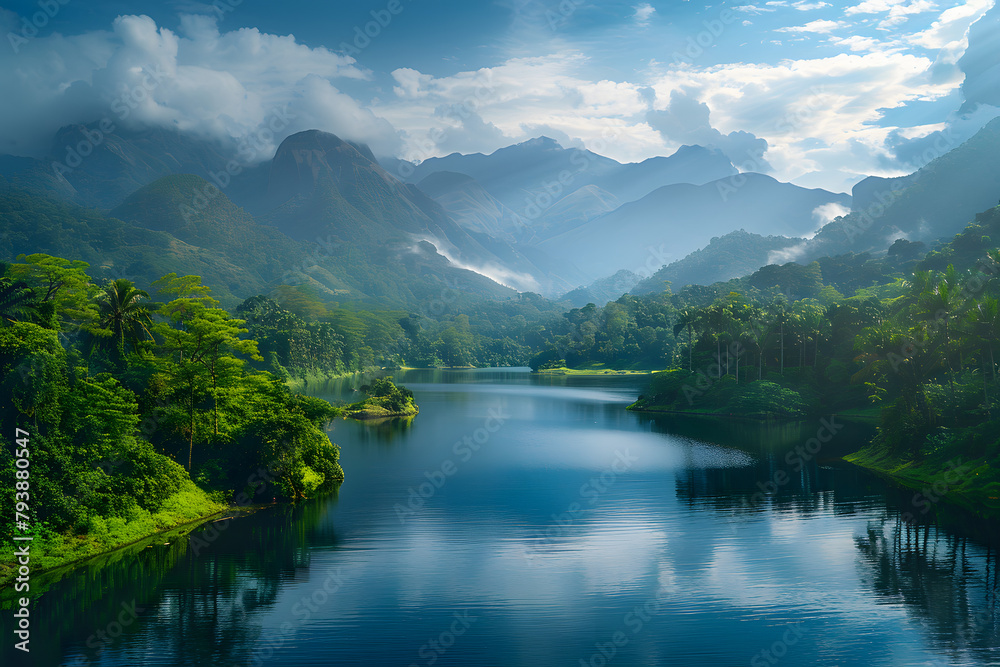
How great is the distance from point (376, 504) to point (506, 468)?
50.6 feet

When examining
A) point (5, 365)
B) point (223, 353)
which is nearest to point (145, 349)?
point (223, 353)

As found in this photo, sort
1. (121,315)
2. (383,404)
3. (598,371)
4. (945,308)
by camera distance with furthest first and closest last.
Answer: (598,371) < (383,404) < (945,308) < (121,315)

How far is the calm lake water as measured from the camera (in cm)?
2075

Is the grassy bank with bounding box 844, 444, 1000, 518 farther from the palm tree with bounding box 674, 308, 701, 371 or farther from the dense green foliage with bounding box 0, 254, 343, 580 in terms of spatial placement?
the palm tree with bounding box 674, 308, 701, 371

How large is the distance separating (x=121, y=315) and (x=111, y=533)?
17061 millimetres

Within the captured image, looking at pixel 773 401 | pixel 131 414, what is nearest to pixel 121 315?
pixel 131 414

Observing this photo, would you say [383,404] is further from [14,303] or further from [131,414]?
[14,303]

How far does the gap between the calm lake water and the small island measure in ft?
117

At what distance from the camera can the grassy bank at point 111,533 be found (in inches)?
1008

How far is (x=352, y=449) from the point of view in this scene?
59031 mm

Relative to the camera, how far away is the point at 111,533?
29.1 meters

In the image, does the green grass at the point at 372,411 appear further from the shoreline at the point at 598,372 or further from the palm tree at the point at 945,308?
the shoreline at the point at 598,372

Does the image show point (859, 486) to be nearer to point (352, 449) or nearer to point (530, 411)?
point (352, 449)

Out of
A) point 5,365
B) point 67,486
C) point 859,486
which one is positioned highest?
point 5,365
